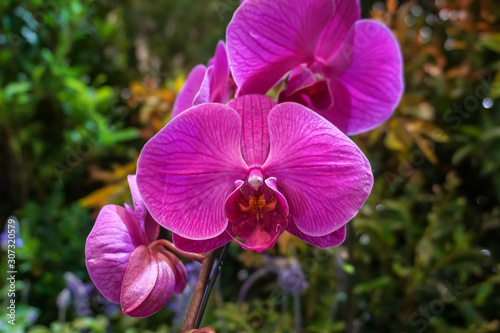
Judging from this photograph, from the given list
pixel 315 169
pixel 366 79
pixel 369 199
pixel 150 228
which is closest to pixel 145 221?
pixel 150 228

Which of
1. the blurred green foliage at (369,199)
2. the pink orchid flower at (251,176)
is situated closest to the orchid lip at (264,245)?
the pink orchid flower at (251,176)

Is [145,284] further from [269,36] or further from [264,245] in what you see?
[269,36]

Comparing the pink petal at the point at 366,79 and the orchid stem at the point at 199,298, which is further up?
the pink petal at the point at 366,79

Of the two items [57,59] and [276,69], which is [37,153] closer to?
[57,59]

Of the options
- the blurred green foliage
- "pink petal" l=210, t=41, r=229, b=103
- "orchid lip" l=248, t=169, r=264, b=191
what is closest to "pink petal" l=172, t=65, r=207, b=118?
"pink petal" l=210, t=41, r=229, b=103

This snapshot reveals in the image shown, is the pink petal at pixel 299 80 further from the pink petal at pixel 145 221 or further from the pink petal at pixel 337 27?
the pink petal at pixel 145 221

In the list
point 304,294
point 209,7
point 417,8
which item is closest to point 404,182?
point 304,294

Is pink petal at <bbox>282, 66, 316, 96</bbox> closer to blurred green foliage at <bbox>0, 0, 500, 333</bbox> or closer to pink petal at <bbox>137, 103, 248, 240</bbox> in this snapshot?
pink petal at <bbox>137, 103, 248, 240</bbox>
